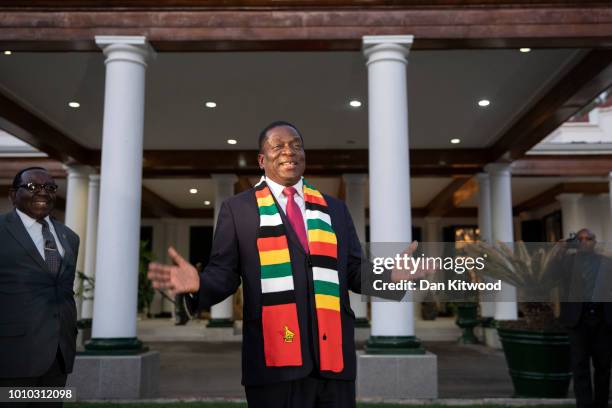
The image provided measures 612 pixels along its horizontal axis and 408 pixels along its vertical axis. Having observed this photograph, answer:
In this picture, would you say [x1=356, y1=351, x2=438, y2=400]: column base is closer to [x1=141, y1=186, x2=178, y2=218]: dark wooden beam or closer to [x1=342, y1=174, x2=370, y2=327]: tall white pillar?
[x1=342, y1=174, x2=370, y2=327]: tall white pillar

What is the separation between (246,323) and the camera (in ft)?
7.32

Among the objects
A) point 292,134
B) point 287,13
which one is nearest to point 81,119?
point 287,13

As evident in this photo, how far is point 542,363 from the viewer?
6914 millimetres

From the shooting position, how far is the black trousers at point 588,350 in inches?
224

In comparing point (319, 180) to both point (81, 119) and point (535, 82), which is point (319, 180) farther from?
point (535, 82)

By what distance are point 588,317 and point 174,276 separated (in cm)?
493

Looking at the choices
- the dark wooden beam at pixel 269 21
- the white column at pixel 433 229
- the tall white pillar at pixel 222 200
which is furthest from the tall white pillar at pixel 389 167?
the white column at pixel 433 229

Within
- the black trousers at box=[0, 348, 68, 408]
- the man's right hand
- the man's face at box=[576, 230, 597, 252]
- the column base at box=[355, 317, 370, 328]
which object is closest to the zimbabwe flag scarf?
the man's right hand

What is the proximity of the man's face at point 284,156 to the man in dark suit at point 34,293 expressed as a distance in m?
1.61

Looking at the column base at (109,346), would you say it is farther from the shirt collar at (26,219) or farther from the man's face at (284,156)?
the man's face at (284,156)

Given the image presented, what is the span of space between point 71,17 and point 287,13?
282 centimetres

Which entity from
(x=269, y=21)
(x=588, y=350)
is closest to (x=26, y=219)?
(x=269, y=21)

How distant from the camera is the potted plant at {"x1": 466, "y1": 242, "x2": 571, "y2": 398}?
6.88 metres

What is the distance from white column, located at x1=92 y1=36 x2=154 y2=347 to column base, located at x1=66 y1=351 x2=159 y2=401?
0.24 metres
